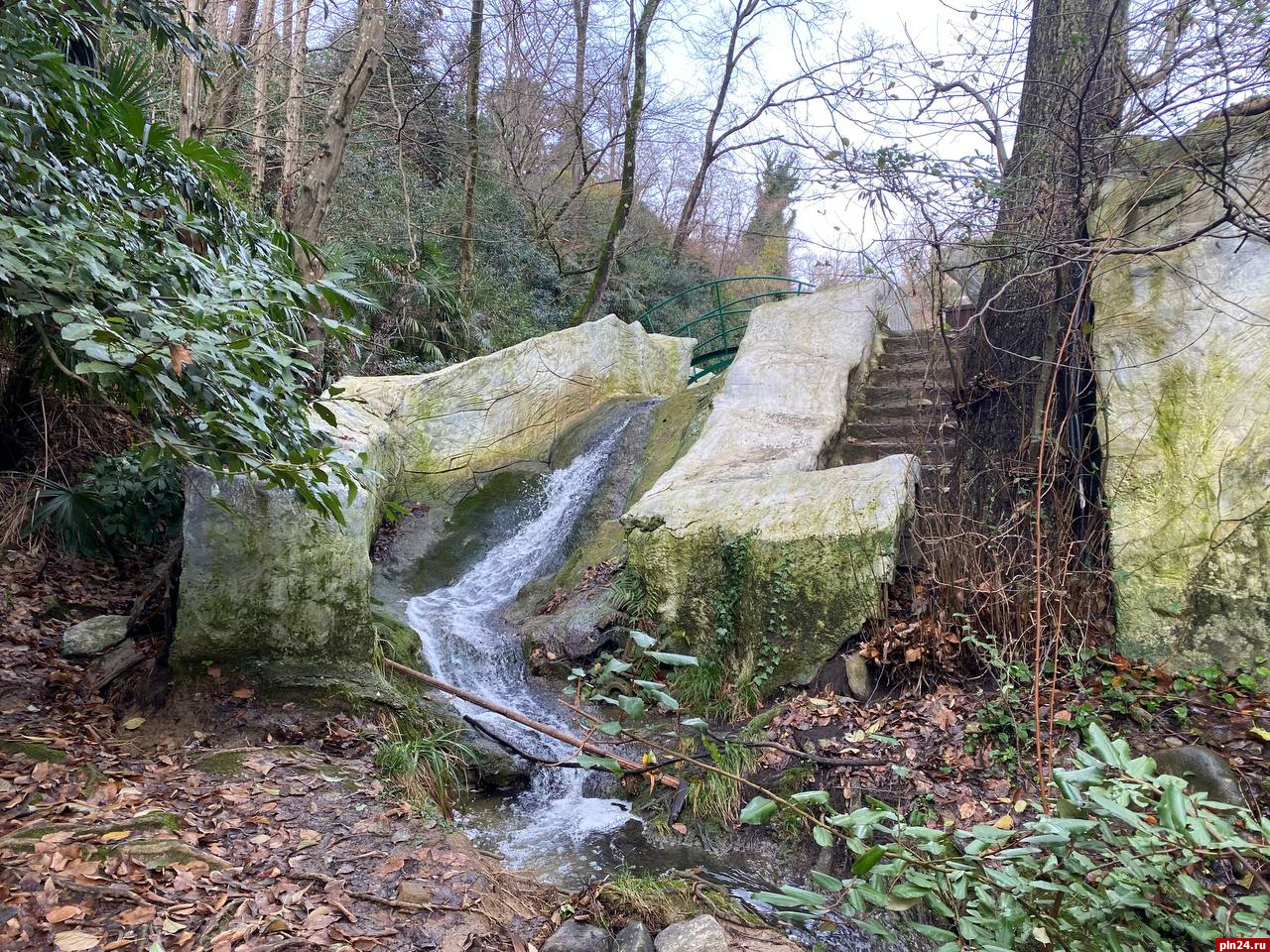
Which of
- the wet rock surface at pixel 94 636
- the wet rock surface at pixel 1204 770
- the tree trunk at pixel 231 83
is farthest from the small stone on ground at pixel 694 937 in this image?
the tree trunk at pixel 231 83

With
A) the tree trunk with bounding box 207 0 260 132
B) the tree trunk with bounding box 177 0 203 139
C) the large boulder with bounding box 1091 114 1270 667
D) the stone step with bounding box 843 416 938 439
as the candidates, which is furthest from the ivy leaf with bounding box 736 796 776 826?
the tree trunk with bounding box 207 0 260 132

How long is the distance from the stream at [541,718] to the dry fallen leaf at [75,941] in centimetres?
173

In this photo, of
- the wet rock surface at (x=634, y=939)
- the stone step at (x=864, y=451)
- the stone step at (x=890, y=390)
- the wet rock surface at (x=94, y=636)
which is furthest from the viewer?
the stone step at (x=890, y=390)

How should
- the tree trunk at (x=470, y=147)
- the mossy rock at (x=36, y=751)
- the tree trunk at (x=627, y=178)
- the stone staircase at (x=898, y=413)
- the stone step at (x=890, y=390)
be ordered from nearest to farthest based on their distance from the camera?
the mossy rock at (x=36, y=751) < the stone staircase at (x=898, y=413) < the stone step at (x=890, y=390) < the tree trunk at (x=470, y=147) < the tree trunk at (x=627, y=178)

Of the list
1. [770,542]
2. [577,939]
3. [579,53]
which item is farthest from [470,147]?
[577,939]

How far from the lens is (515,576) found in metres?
8.57

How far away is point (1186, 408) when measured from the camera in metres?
5.00

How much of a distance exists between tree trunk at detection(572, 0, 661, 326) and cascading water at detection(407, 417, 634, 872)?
14.9ft

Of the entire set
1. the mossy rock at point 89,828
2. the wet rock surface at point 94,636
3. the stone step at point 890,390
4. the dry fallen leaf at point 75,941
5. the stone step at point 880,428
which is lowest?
the dry fallen leaf at point 75,941

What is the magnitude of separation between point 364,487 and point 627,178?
37.3 ft

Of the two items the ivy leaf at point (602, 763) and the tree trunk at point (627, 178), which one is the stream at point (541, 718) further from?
the tree trunk at point (627, 178)

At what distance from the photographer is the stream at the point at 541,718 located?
4.41 meters

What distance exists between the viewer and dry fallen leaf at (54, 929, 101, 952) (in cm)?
245

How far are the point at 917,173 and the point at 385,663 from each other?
181 inches
